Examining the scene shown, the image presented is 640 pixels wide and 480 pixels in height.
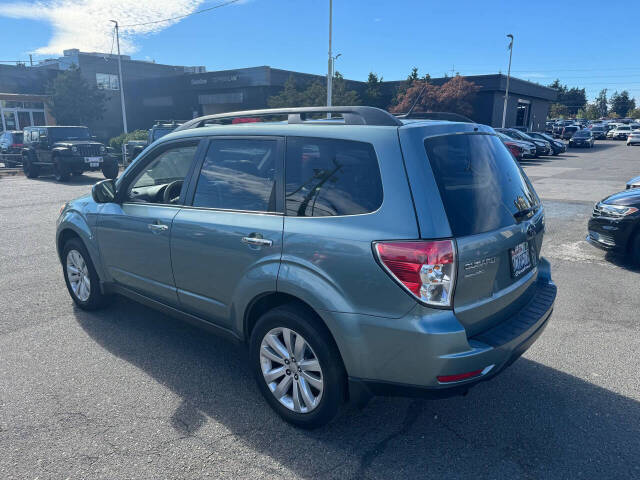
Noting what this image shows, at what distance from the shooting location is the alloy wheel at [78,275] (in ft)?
15.7

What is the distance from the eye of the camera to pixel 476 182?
9.25 ft

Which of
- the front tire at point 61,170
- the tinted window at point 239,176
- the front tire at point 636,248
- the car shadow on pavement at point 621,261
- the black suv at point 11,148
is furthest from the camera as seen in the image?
the black suv at point 11,148

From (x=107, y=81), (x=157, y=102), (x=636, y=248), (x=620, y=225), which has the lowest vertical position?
(x=636, y=248)

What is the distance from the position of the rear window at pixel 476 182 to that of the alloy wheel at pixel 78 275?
3653 millimetres

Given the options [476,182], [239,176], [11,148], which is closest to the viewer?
[476,182]

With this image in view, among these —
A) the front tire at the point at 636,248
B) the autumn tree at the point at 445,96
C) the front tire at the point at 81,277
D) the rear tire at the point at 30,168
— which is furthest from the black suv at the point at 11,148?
the front tire at the point at 636,248

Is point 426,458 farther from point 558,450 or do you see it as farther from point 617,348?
point 617,348

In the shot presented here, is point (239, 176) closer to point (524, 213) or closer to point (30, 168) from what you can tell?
point (524, 213)

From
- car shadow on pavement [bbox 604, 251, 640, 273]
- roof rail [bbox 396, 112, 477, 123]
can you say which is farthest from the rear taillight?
car shadow on pavement [bbox 604, 251, 640, 273]

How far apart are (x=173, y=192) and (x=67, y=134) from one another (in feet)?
57.9

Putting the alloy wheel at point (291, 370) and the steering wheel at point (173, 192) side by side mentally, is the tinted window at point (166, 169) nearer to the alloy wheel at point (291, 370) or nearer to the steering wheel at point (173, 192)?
the steering wheel at point (173, 192)

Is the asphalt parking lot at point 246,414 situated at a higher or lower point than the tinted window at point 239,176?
lower

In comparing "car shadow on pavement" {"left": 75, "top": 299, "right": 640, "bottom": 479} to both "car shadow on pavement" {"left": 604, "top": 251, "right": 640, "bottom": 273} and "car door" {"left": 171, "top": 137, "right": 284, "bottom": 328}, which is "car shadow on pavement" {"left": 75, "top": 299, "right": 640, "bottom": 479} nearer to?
"car door" {"left": 171, "top": 137, "right": 284, "bottom": 328}

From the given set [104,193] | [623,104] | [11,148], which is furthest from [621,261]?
[623,104]
